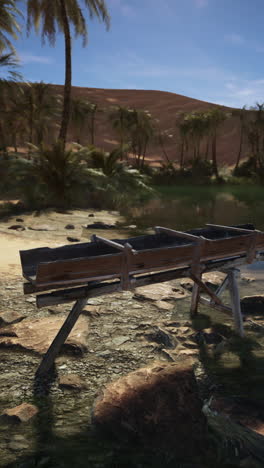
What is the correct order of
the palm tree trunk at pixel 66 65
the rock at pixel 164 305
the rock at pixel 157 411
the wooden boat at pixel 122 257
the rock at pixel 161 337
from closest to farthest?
the rock at pixel 157 411 → the wooden boat at pixel 122 257 → the rock at pixel 161 337 → the rock at pixel 164 305 → the palm tree trunk at pixel 66 65

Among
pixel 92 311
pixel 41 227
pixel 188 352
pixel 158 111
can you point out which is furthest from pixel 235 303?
pixel 158 111

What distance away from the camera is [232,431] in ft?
11.1

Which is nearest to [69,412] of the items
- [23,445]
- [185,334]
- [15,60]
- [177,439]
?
[23,445]

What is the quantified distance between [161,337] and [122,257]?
5.76 ft

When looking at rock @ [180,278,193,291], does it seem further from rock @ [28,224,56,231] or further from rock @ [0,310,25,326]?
rock @ [28,224,56,231]

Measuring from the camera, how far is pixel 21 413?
3568 mm

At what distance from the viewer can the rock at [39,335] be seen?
4844 mm

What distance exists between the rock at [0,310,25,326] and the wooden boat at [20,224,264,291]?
5.46ft

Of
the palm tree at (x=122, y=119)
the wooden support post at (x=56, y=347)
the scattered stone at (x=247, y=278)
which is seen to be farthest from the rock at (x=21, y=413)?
the palm tree at (x=122, y=119)

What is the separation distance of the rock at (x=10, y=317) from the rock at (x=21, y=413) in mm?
2042

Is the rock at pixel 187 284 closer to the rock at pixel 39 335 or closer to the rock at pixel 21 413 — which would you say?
the rock at pixel 39 335

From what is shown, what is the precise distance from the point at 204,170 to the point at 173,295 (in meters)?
43.1

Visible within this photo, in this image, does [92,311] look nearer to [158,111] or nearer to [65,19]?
[65,19]

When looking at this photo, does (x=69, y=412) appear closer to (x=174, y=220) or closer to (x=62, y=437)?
(x=62, y=437)
